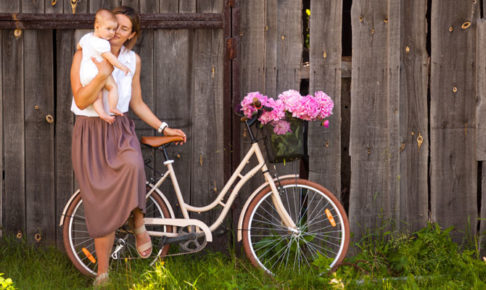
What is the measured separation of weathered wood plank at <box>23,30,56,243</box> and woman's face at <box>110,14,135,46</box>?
936mm

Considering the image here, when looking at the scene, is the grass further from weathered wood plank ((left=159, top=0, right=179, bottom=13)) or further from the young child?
weathered wood plank ((left=159, top=0, right=179, bottom=13))

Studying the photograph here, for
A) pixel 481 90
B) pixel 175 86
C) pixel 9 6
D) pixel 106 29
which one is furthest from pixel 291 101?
pixel 9 6

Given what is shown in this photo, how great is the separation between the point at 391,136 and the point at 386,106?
26cm

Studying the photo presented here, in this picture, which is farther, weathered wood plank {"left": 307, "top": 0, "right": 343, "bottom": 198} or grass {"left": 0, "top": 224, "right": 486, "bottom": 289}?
weathered wood plank {"left": 307, "top": 0, "right": 343, "bottom": 198}

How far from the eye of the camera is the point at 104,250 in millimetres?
4391

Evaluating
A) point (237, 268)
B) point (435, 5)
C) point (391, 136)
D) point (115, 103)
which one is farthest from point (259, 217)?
point (435, 5)

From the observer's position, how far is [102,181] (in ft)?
14.1

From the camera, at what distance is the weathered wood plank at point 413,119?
512 centimetres

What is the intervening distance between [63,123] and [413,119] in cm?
294

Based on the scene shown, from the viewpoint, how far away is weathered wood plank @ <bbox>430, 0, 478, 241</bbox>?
512 cm

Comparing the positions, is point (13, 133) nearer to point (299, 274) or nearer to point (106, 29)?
point (106, 29)

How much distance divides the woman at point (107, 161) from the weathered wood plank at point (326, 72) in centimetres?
150

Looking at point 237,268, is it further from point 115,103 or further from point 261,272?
point 115,103

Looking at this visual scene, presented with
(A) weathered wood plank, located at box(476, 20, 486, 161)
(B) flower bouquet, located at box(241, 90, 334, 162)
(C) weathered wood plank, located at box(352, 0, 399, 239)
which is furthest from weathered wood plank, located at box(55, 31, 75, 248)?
(A) weathered wood plank, located at box(476, 20, 486, 161)
